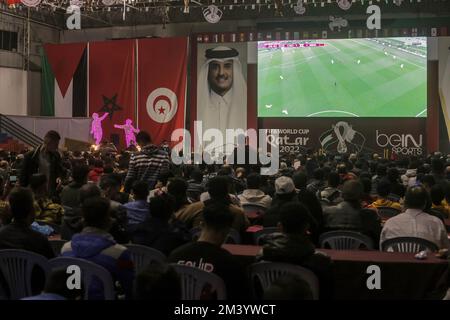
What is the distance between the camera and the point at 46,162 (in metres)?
6.41

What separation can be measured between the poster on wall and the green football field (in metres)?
0.59

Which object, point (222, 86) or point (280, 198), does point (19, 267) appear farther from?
point (222, 86)

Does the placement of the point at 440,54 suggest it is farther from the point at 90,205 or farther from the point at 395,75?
the point at 90,205

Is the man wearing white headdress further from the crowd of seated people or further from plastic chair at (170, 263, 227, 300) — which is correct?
plastic chair at (170, 263, 227, 300)

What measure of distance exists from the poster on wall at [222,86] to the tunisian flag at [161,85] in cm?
59

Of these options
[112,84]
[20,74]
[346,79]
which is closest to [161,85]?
[112,84]

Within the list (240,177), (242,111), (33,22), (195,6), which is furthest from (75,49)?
(240,177)

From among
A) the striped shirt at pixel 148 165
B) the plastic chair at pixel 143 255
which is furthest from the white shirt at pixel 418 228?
the striped shirt at pixel 148 165

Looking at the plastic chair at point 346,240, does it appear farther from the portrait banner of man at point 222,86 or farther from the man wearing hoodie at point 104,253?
the portrait banner of man at point 222,86

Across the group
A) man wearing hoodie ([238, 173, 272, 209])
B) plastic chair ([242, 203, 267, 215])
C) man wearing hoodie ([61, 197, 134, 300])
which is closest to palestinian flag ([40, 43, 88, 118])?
man wearing hoodie ([238, 173, 272, 209])

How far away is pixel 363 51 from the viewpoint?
16.9 meters

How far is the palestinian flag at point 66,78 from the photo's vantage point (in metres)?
19.5

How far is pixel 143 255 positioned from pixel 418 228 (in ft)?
6.42

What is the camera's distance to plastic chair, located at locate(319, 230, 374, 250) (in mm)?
4324
